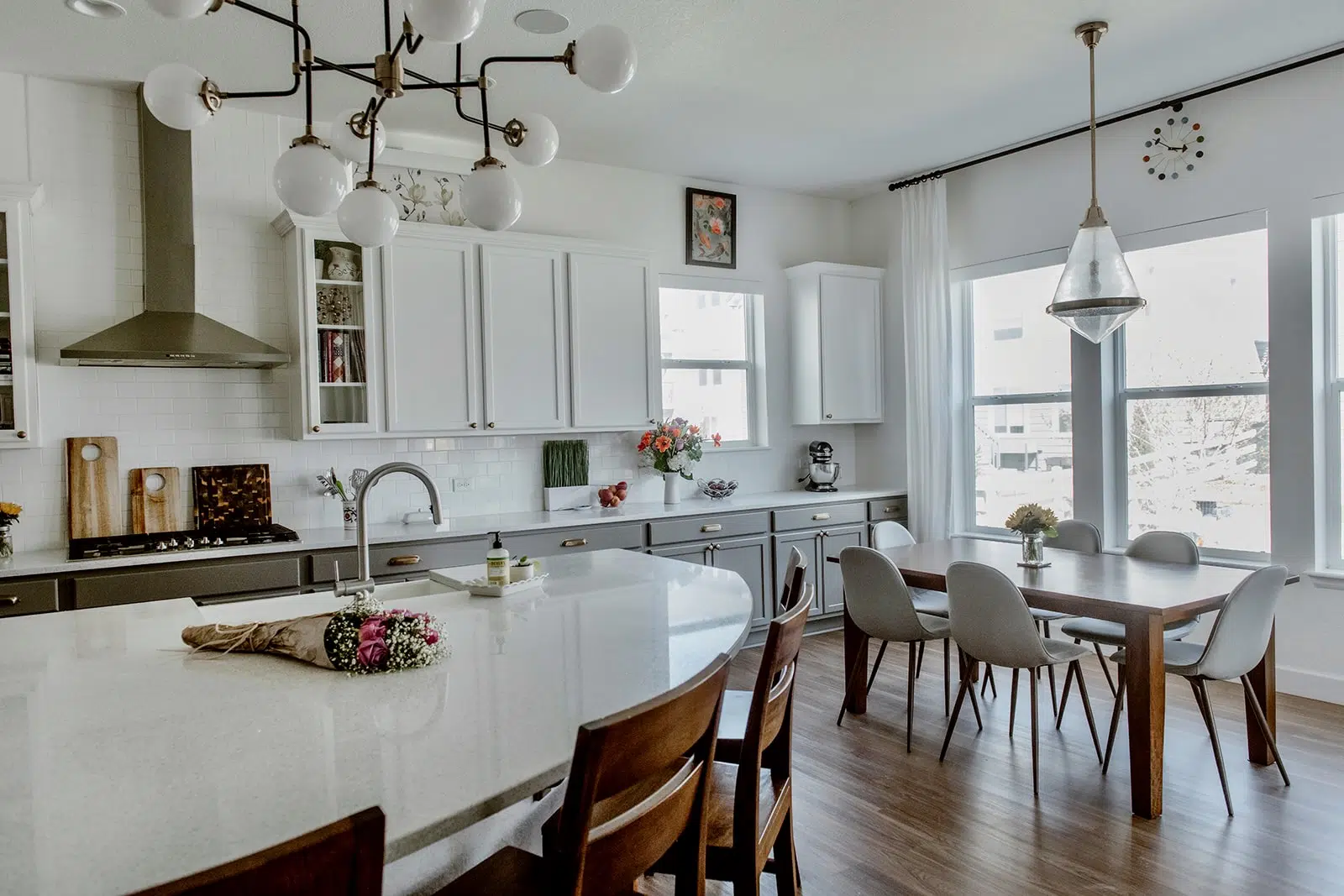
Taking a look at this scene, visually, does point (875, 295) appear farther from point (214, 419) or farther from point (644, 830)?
point (644, 830)

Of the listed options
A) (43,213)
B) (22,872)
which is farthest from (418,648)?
(43,213)

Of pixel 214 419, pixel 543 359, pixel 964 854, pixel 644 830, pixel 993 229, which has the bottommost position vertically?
pixel 964 854

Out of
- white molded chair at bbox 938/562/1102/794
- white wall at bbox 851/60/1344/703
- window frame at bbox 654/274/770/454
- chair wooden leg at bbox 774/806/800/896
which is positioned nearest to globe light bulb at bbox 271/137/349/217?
chair wooden leg at bbox 774/806/800/896

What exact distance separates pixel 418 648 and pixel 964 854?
1.92 meters

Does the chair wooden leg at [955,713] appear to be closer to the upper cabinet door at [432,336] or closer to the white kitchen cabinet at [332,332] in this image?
the upper cabinet door at [432,336]

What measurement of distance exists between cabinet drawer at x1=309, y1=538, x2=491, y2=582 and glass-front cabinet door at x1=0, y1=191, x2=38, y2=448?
131cm

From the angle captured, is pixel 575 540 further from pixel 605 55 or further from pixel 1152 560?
pixel 605 55

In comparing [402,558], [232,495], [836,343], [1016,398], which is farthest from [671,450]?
[232,495]

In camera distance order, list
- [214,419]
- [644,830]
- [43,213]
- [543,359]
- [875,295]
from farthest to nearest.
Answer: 1. [875,295]
2. [543,359]
3. [214,419]
4. [43,213]
5. [644,830]

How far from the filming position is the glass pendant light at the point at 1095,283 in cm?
348

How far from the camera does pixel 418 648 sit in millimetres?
1769

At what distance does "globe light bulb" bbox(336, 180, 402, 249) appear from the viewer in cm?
228

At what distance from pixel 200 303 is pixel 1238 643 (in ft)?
15.3

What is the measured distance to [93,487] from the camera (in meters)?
4.00
